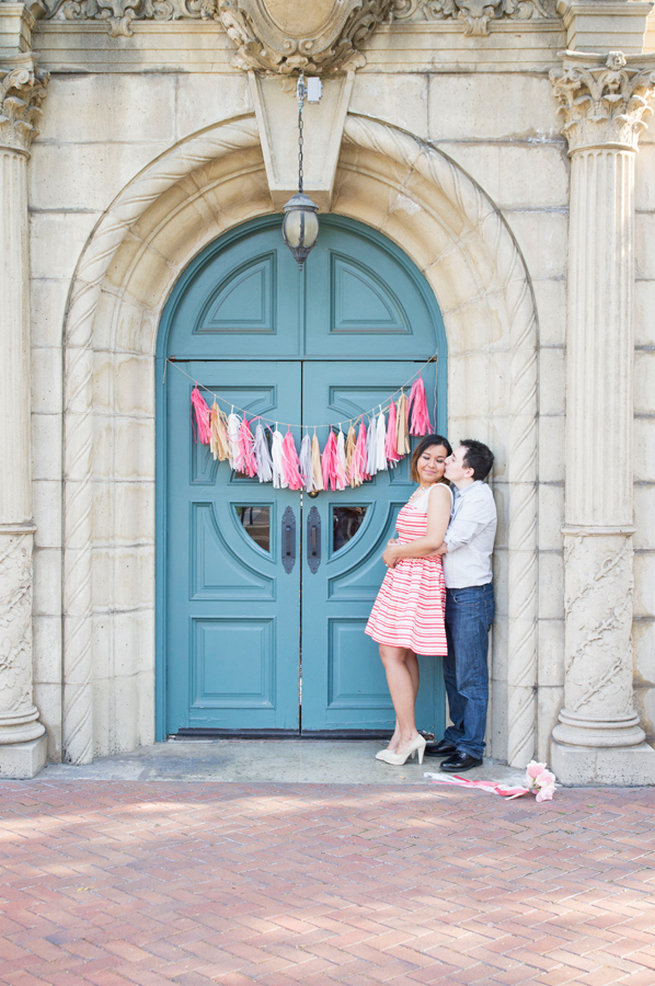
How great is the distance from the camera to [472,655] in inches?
221

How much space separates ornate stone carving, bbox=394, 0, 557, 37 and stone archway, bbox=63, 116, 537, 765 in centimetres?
63

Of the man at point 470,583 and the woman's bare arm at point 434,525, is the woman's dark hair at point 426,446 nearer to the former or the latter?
the man at point 470,583

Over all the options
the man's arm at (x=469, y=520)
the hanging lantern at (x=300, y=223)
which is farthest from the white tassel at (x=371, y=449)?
the hanging lantern at (x=300, y=223)

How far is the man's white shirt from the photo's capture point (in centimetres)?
553

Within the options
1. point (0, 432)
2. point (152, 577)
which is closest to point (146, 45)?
point (0, 432)

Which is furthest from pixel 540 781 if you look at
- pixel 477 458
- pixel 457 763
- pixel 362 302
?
pixel 362 302

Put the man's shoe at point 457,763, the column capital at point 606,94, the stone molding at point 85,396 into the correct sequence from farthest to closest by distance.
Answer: the stone molding at point 85,396
the man's shoe at point 457,763
the column capital at point 606,94

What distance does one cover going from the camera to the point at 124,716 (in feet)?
19.4

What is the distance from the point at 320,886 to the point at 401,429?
2.85 meters

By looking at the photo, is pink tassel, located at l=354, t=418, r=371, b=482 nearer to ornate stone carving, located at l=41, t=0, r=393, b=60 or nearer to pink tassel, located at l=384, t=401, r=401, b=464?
pink tassel, located at l=384, t=401, r=401, b=464

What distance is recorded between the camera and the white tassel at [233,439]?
19.7ft

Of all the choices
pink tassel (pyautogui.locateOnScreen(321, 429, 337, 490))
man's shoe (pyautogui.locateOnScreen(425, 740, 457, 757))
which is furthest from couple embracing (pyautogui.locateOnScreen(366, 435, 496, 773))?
pink tassel (pyautogui.locateOnScreen(321, 429, 337, 490))

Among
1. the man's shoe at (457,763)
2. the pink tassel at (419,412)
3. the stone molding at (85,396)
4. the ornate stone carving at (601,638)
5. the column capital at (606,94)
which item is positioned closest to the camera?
the column capital at (606,94)

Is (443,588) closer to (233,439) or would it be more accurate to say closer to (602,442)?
(602,442)
